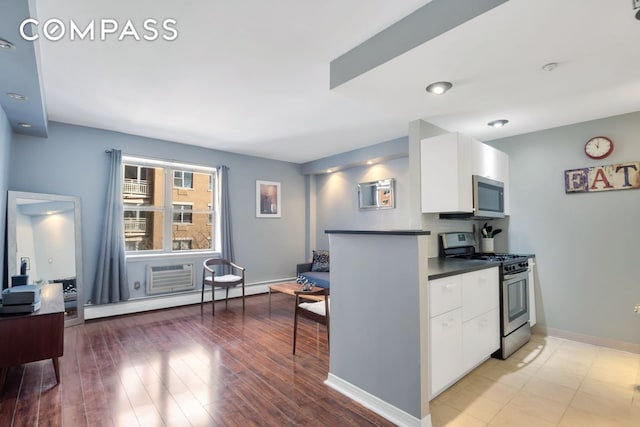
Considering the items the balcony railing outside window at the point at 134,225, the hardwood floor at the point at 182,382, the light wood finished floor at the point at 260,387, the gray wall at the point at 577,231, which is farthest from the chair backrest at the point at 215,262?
the gray wall at the point at 577,231

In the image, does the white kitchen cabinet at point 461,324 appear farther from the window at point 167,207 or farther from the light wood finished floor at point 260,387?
the window at point 167,207

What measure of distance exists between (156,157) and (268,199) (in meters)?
2.02

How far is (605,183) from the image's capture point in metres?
3.17

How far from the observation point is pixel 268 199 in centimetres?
598

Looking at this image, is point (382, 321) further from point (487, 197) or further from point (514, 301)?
point (487, 197)

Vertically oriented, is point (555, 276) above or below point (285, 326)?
above

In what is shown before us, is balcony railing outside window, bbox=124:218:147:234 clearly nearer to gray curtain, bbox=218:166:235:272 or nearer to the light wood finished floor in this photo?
gray curtain, bbox=218:166:235:272

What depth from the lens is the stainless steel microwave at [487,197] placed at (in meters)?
3.13

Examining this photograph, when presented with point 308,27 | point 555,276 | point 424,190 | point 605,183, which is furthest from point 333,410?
point 605,183

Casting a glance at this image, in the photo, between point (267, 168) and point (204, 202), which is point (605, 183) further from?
point (204, 202)

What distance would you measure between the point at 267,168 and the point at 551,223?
4463 millimetres

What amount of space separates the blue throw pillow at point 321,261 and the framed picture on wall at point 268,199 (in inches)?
43.2

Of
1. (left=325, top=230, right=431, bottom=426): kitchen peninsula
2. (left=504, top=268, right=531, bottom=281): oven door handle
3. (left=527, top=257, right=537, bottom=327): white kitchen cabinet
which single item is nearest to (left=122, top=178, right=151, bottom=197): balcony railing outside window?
(left=325, top=230, right=431, bottom=426): kitchen peninsula

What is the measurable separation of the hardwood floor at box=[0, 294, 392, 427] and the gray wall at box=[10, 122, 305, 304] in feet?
4.96
